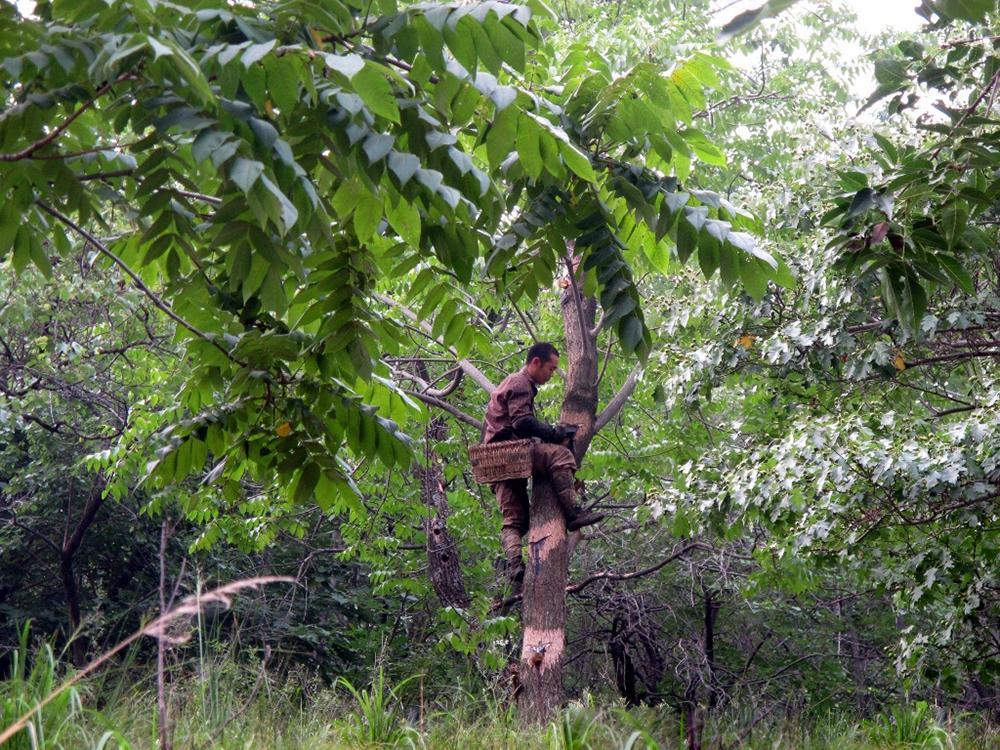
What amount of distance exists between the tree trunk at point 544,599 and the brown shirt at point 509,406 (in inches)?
18.0

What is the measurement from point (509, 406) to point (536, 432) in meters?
0.29

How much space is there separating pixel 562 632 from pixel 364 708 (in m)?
3.22

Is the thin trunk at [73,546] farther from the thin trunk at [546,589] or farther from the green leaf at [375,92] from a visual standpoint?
the green leaf at [375,92]

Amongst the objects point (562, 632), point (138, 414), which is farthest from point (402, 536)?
point (562, 632)

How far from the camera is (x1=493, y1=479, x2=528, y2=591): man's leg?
28.5 feet

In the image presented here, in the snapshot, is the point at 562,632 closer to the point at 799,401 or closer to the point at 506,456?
the point at 506,456

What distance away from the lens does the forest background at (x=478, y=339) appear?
12.0 ft

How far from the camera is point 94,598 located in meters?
16.2

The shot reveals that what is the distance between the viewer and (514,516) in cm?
884

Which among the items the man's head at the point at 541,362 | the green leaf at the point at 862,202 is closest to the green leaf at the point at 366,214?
the green leaf at the point at 862,202

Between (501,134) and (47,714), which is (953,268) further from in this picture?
(47,714)

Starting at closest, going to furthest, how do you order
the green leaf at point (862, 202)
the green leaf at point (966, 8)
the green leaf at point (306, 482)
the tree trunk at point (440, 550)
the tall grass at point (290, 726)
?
the green leaf at point (966, 8)
the green leaf at point (862, 202)
the tall grass at point (290, 726)
the green leaf at point (306, 482)
the tree trunk at point (440, 550)

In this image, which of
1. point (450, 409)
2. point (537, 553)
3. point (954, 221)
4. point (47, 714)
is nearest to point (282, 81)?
point (954, 221)

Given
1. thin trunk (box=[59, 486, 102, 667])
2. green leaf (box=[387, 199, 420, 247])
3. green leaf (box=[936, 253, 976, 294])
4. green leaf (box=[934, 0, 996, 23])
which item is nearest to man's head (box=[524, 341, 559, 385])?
green leaf (box=[387, 199, 420, 247])
